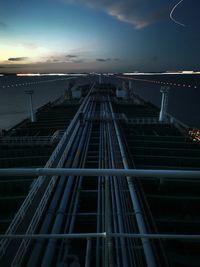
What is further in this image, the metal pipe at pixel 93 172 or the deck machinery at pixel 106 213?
the deck machinery at pixel 106 213

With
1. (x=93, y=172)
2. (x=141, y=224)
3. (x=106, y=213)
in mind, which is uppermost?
(x=93, y=172)

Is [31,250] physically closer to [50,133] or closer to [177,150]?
[177,150]

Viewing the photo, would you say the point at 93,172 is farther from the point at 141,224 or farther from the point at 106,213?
the point at 141,224

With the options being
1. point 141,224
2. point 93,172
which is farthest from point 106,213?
point 141,224

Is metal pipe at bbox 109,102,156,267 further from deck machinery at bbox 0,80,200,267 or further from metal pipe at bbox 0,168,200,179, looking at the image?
metal pipe at bbox 0,168,200,179

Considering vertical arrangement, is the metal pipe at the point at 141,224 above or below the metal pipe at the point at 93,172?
below

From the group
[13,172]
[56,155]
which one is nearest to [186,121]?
[56,155]

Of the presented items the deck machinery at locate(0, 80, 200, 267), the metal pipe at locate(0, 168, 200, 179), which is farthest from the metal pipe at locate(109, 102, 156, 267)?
the metal pipe at locate(0, 168, 200, 179)

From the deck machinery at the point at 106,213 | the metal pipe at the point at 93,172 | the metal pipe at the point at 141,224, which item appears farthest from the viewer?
the metal pipe at the point at 141,224

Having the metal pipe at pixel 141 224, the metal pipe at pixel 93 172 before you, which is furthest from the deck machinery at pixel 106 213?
the metal pipe at pixel 93 172

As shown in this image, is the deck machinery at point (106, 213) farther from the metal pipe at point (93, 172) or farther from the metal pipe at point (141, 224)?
the metal pipe at point (93, 172)
